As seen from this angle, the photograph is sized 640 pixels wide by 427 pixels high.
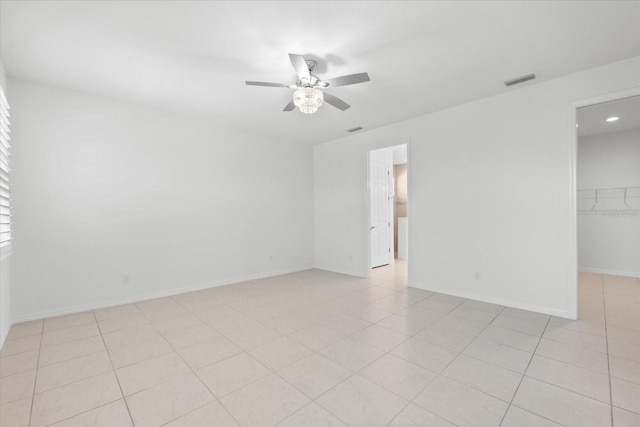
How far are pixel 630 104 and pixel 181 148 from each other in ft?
21.6

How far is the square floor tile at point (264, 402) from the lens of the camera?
168 centimetres

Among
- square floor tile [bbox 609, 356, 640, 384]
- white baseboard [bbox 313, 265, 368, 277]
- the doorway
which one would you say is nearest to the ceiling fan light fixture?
square floor tile [bbox 609, 356, 640, 384]

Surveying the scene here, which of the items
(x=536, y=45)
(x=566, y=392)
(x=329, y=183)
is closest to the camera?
(x=566, y=392)

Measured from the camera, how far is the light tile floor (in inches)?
67.5

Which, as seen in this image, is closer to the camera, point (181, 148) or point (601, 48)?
point (601, 48)

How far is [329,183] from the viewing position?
588 cm

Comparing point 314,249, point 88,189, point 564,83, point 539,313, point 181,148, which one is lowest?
point 539,313

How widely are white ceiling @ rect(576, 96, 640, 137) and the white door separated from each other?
329cm

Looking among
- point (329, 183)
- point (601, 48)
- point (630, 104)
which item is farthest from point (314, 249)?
point (630, 104)

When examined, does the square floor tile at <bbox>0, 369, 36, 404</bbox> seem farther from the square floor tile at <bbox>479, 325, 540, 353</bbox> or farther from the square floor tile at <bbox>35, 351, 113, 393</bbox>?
the square floor tile at <bbox>479, 325, 540, 353</bbox>

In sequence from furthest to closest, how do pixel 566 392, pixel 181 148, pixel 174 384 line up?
pixel 181 148 < pixel 174 384 < pixel 566 392

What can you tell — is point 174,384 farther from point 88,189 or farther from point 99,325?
point 88,189

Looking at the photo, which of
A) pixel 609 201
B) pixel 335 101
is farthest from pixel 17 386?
pixel 609 201

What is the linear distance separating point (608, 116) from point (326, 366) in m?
5.72
